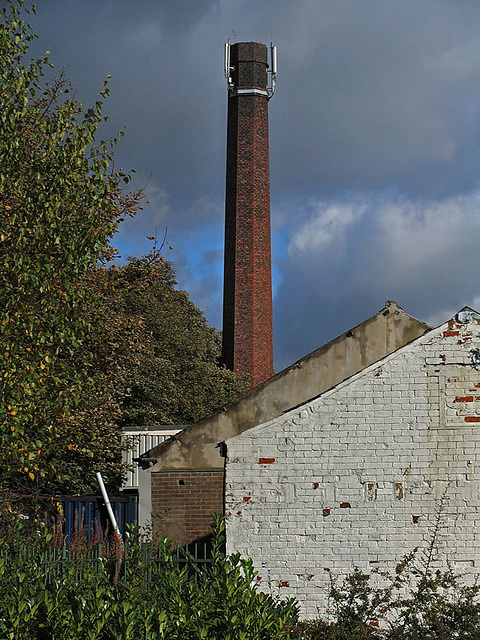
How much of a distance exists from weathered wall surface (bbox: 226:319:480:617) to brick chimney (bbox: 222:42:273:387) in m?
27.2

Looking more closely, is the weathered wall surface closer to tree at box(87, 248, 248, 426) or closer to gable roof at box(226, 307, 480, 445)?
gable roof at box(226, 307, 480, 445)

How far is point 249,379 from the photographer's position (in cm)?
3697

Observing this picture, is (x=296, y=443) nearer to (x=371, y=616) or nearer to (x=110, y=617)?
(x=371, y=616)

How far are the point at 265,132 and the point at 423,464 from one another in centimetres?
3187

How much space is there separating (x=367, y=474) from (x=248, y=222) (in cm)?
2976

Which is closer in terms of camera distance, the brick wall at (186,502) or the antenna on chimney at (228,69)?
the brick wall at (186,502)

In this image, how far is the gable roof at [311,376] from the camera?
13820mm

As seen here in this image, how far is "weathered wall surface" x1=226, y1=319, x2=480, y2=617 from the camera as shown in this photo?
31.4 feet

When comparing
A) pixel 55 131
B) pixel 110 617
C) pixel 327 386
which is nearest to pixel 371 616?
pixel 110 617

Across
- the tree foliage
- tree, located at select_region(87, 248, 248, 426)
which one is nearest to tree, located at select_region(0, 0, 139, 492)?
the tree foliage

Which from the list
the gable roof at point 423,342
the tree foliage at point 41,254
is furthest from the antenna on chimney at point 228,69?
the gable roof at point 423,342

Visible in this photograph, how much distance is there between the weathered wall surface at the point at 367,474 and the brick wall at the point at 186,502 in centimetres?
434

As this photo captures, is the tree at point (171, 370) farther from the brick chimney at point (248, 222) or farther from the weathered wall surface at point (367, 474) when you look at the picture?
the weathered wall surface at point (367, 474)

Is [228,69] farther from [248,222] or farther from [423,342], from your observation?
[423,342]
